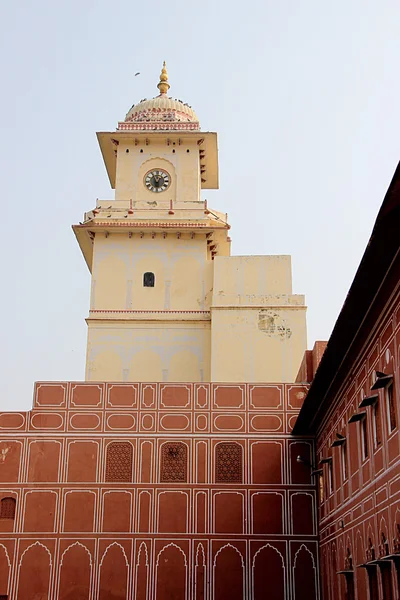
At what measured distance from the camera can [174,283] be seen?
31516 millimetres

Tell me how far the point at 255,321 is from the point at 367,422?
48.8ft

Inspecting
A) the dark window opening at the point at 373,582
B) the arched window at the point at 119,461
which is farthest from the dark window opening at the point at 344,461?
the arched window at the point at 119,461

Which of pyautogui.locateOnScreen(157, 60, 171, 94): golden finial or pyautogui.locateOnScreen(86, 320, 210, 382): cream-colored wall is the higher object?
pyautogui.locateOnScreen(157, 60, 171, 94): golden finial

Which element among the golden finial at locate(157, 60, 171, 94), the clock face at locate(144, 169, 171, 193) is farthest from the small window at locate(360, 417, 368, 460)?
the golden finial at locate(157, 60, 171, 94)

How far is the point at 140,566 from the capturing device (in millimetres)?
23328

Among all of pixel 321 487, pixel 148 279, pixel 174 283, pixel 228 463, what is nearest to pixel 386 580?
pixel 321 487

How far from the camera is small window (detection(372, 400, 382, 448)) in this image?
1441 centimetres

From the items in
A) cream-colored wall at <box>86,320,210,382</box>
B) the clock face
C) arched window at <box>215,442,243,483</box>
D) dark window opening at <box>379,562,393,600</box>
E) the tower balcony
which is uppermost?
the clock face

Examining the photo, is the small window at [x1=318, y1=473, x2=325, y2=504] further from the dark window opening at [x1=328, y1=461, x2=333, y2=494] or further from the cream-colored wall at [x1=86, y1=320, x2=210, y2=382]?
the cream-colored wall at [x1=86, y1=320, x2=210, y2=382]

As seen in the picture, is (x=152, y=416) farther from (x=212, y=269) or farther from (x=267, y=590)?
(x=212, y=269)

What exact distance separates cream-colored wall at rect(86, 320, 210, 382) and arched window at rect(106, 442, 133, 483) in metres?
5.82

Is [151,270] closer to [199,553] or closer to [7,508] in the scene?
[7,508]

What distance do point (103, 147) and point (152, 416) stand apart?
532 inches

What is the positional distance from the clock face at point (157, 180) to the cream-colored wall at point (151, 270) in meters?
2.46
